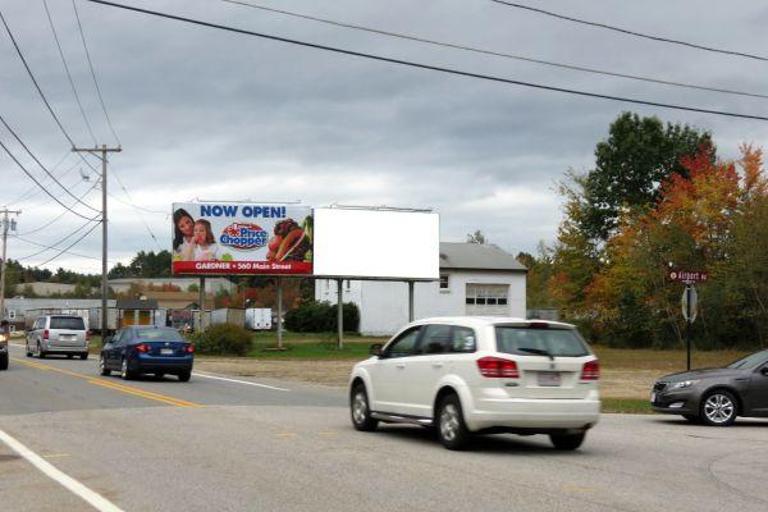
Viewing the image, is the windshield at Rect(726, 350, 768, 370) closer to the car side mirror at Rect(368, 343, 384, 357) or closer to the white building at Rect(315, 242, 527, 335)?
the car side mirror at Rect(368, 343, 384, 357)

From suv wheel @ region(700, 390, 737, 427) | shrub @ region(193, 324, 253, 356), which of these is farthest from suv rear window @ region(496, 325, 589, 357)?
shrub @ region(193, 324, 253, 356)

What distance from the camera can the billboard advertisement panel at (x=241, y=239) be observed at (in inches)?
2179

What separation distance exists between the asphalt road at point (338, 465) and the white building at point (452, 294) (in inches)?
2495

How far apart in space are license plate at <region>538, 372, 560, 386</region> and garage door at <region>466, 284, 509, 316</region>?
7037 centimetres

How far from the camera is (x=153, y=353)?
27125mm

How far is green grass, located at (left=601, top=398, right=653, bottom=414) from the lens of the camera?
67.4 ft

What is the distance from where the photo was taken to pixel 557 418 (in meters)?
12.2

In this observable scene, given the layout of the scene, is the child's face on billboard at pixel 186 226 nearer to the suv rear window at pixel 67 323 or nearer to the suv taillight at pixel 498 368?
the suv rear window at pixel 67 323

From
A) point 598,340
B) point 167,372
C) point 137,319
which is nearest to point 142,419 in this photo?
point 167,372

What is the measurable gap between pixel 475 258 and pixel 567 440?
7174cm

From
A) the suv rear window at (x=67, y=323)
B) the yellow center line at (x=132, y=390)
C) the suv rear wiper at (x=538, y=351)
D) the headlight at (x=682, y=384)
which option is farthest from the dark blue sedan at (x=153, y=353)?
the suv rear wiper at (x=538, y=351)

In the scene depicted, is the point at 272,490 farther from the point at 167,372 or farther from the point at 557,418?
the point at 167,372

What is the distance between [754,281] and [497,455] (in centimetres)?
4738

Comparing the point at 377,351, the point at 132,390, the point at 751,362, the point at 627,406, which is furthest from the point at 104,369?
the point at 751,362
